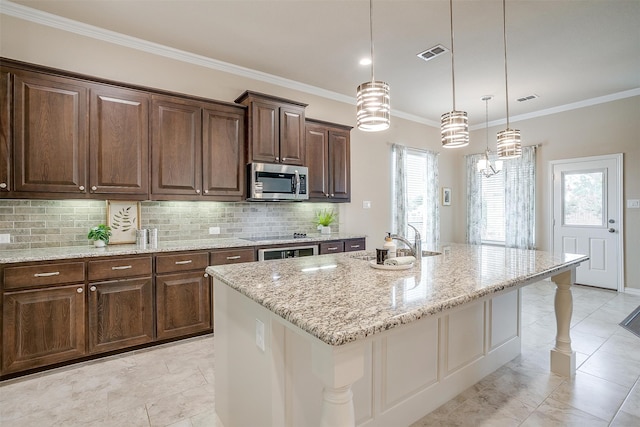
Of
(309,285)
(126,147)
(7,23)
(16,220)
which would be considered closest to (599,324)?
(309,285)

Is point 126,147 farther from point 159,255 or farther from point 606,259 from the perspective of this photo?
point 606,259

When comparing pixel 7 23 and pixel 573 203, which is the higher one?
pixel 7 23

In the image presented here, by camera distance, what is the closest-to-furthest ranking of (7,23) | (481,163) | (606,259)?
(7,23) < (481,163) < (606,259)

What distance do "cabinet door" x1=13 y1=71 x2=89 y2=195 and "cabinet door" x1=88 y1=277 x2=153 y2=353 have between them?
0.89 meters

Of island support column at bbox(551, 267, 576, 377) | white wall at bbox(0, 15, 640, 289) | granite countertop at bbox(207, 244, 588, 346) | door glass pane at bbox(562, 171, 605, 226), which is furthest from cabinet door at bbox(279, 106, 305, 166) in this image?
door glass pane at bbox(562, 171, 605, 226)

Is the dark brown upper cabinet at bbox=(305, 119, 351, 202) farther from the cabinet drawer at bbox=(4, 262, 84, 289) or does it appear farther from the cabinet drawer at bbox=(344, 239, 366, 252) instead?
the cabinet drawer at bbox=(4, 262, 84, 289)

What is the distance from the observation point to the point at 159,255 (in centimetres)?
287

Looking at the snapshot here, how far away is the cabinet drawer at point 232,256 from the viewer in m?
3.16

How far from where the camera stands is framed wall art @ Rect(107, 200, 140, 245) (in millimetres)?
3104

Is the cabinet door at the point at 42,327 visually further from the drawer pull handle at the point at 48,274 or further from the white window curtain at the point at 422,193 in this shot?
the white window curtain at the point at 422,193

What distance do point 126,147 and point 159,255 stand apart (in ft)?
3.45

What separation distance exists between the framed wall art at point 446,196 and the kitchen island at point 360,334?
13.6 feet

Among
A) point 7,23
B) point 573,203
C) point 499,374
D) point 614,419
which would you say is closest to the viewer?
point 614,419

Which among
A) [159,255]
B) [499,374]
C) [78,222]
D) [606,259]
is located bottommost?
[499,374]
